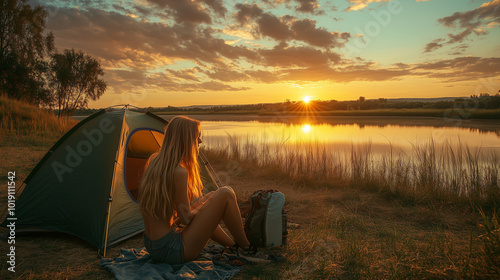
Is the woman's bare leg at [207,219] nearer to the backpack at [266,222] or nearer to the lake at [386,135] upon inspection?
the backpack at [266,222]

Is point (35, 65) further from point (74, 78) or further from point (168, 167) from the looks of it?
point (168, 167)

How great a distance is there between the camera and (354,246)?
3201mm

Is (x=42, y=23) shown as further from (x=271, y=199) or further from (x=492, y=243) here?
(x=492, y=243)

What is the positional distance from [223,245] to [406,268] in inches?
73.3

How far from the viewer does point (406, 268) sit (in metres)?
2.89

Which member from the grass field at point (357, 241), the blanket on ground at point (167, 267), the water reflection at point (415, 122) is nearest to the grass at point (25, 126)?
the grass field at point (357, 241)

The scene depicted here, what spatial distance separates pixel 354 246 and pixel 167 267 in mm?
1935

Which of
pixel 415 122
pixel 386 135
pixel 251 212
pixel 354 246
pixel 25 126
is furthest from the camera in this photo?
pixel 415 122

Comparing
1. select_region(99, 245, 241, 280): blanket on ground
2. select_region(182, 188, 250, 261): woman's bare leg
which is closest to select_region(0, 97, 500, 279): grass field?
select_region(99, 245, 241, 280): blanket on ground

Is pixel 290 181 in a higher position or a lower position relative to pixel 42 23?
lower

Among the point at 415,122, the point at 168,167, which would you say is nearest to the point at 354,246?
the point at 168,167

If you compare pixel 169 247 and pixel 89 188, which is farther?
pixel 89 188

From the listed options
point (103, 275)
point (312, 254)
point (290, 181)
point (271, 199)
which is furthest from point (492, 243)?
point (290, 181)

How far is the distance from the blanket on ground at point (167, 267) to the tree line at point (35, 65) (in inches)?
700
